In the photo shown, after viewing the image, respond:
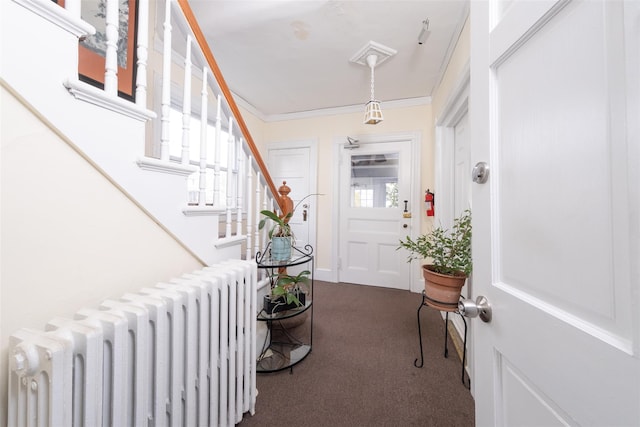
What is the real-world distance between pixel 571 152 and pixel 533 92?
0.52 feet

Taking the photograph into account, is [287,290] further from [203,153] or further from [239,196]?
[203,153]

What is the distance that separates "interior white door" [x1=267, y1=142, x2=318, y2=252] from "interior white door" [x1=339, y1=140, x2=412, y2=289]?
440 mm

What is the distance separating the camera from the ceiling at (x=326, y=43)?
5.44 ft

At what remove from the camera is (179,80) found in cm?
222

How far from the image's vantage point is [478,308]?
0.62 metres

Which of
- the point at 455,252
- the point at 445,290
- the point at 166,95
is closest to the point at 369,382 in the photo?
the point at 445,290

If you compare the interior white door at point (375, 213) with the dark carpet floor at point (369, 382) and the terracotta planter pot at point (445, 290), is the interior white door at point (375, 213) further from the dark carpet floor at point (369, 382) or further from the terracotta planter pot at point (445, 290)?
the terracotta planter pot at point (445, 290)

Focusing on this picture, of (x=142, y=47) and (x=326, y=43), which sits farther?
(x=326, y=43)

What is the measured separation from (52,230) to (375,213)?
9.53ft

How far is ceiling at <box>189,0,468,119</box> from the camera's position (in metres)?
1.66

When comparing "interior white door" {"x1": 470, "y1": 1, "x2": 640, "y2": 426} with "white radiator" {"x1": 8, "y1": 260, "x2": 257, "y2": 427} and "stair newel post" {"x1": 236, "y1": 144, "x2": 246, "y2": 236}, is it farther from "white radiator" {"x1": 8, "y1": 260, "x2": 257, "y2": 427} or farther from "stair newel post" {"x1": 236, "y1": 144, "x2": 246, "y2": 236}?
"stair newel post" {"x1": 236, "y1": 144, "x2": 246, "y2": 236}

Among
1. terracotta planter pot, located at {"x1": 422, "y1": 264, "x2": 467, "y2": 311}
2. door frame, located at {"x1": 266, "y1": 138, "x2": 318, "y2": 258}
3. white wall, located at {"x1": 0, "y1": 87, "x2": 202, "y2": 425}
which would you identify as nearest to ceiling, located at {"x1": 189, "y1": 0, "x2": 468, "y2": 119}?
door frame, located at {"x1": 266, "y1": 138, "x2": 318, "y2": 258}

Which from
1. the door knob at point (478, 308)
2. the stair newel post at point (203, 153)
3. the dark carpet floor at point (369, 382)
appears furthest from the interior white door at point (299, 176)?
the door knob at point (478, 308)

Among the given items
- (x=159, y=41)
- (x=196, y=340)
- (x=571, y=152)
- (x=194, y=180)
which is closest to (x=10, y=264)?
(x=196, y=340)
